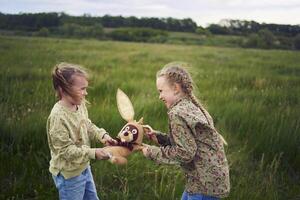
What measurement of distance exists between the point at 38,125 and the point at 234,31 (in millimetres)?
14602

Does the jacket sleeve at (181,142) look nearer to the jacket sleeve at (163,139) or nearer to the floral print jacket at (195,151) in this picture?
the floral print jacket at (195,151)

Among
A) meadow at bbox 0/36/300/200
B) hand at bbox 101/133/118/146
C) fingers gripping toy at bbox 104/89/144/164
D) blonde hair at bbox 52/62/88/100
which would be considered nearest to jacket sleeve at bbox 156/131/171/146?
fingers gripping toy at bbox 104/89/144/164

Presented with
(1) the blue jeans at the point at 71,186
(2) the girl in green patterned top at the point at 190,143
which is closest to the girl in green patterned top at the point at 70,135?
(1) the blue jeans at the point at 71,186

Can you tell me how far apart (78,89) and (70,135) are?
260 millimetres

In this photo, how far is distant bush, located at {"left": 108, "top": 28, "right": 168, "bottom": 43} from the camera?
28.6 metres

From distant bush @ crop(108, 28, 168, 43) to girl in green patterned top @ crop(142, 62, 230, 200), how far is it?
26.2m

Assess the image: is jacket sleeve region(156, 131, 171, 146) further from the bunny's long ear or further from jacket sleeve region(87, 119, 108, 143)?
jacket sleeve region(87, 119, 108, 143)

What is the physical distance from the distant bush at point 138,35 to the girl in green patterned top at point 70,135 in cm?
2606

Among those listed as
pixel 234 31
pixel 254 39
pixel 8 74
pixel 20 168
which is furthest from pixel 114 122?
pixel 254 39

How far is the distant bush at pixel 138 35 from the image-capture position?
2862 centimetres

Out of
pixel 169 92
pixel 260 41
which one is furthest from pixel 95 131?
pixel 260 41

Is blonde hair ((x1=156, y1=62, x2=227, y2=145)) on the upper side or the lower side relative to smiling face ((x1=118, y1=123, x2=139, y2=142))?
upper

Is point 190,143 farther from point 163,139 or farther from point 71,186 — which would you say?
point 71,186

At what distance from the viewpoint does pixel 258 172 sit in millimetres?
3945
